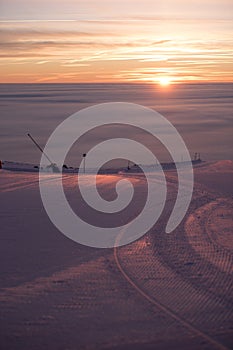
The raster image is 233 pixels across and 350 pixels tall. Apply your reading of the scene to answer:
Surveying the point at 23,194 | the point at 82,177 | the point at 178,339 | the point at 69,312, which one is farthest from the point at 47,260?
the point at 82,177

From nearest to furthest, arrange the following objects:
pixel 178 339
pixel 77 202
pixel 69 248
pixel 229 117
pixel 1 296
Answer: pixel 178 339 → pixel 1 296 → pixel 69 248 → pixel 77 202 → pixel 229 117

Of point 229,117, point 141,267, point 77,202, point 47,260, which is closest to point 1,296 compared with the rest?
point 47,260

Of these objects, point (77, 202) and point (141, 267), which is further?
point (77, 202)

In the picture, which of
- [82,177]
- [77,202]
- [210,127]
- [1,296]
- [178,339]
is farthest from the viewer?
[210,127]

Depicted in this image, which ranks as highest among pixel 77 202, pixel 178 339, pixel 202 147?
pixel 202 147

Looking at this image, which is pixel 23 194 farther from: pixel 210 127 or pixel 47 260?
pixel 210 127

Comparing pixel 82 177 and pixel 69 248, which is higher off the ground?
pixel 82 177

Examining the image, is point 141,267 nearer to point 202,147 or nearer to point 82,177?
point 82,177

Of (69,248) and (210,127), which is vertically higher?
(210,127)

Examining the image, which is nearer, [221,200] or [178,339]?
[178,339]
